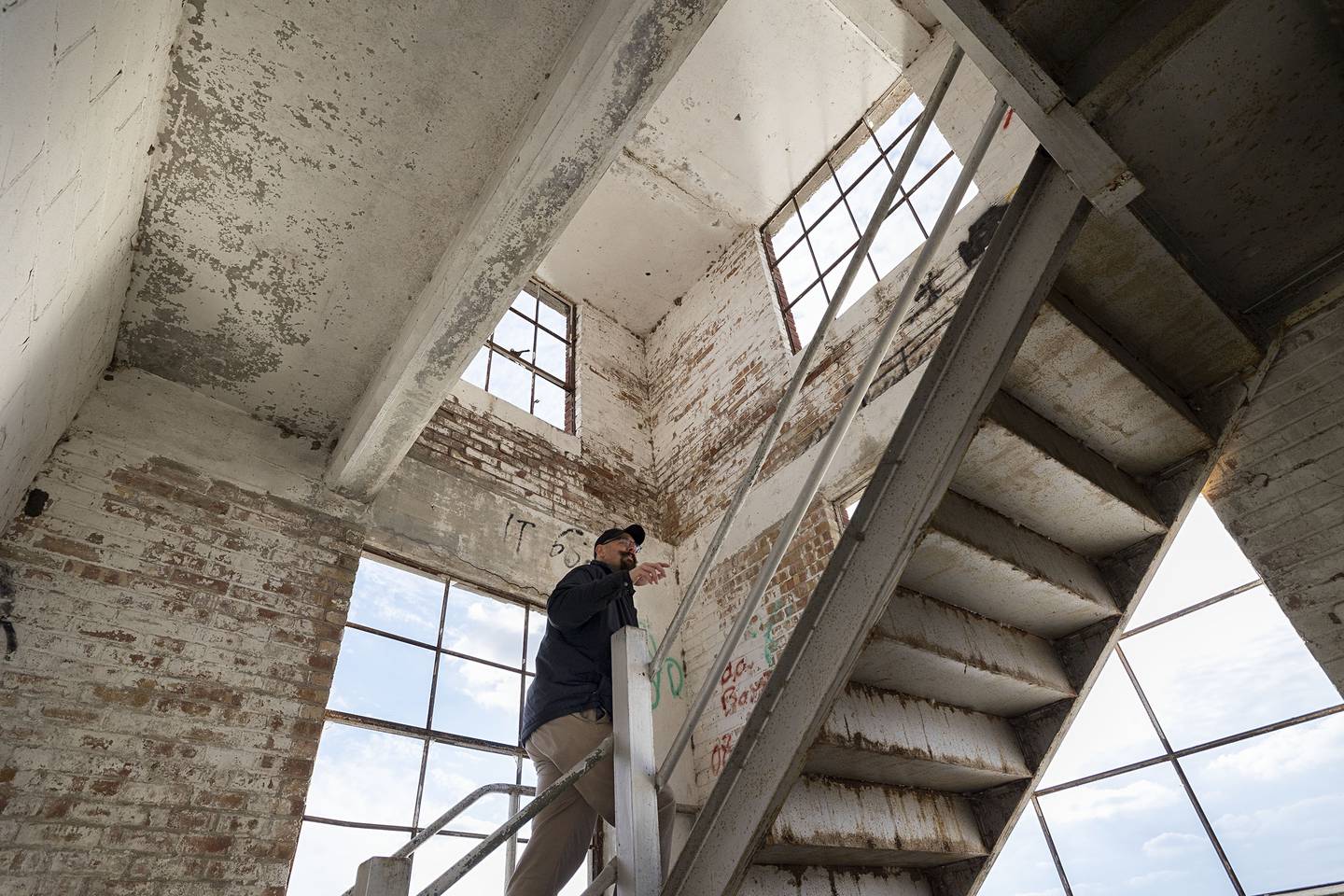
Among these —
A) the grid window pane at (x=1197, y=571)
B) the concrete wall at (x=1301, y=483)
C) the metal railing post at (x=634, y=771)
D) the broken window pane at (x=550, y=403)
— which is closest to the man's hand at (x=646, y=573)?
the metal railing post at (x=634, y=771)

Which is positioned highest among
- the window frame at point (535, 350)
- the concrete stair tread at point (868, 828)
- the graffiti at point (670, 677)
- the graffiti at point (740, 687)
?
the window frame at point (535, 350)

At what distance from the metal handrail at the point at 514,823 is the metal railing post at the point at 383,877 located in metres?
0.06

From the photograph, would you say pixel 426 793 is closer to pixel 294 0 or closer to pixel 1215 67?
pixel 294 0

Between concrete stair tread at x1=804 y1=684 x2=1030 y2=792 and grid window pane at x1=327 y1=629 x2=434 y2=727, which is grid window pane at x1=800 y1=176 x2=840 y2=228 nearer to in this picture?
grid window pane at x1=327 y1=629 x2=434 y2=727

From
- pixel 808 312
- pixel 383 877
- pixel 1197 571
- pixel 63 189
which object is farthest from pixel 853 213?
pixel 383 877

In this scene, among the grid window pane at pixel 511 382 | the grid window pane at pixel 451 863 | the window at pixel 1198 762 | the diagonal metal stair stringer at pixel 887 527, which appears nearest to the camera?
the diagonal metal stair stringer at pixel 887 527

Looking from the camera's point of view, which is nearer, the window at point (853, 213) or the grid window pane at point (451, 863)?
the grid window pane at point (451, 863)

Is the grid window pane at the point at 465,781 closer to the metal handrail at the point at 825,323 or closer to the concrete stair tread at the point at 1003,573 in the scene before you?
the metal handrail at the point at 825,323

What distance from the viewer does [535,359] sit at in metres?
7.39

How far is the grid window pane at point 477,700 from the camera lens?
15.4 ft

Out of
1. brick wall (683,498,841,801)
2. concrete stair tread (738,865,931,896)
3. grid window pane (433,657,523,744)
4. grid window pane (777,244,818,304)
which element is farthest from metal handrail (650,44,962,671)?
grid window pane (777,244,818,304)

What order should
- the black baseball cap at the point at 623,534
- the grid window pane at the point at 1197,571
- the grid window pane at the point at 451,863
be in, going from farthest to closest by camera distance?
the grid window pane at the point at 451,863 < the grid window pane at the point at 1197,571 < the black baseball cap at the point at 623,534

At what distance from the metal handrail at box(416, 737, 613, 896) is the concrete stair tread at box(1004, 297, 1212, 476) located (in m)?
1.83

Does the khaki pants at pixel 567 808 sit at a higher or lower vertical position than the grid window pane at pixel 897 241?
lower
